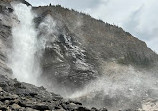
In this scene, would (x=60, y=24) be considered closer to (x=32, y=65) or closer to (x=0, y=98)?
(x=32, y=65)

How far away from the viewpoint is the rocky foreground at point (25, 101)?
1974cm

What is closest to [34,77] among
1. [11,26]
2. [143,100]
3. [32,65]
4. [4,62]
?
[32,65]

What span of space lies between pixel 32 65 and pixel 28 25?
841 centimetres

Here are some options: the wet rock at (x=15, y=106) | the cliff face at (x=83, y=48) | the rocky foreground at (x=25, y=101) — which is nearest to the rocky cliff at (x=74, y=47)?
the cliff face at (x=83, y=48)

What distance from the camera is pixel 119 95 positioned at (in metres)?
40.6

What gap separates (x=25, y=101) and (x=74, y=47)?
26687 mm

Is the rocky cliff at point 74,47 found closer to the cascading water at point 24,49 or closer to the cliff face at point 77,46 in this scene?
the cliff face at point 77,46

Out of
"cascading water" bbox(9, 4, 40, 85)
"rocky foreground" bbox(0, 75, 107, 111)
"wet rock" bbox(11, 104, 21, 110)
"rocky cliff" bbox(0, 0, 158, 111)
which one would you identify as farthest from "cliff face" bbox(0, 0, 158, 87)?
"wet rock" bbox(11, 104, 21, 110)

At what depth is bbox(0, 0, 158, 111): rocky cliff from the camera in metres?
43.0

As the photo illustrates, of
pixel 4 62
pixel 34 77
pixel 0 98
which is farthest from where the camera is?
pixel 34 77

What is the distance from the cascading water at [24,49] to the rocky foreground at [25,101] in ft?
48.9

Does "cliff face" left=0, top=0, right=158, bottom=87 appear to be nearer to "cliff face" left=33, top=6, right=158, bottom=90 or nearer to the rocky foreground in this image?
"cliff face" left=33, top=6, right=158, bottom=90

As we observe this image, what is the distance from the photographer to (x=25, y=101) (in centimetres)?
2098

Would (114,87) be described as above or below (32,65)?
below
